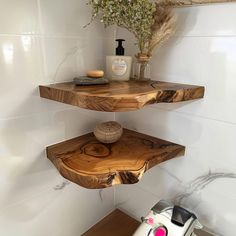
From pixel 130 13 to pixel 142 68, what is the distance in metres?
0.19

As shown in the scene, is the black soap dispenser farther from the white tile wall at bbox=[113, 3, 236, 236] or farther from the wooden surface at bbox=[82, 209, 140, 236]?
the wooden surface at bbox=[82, 209, 140, 236]

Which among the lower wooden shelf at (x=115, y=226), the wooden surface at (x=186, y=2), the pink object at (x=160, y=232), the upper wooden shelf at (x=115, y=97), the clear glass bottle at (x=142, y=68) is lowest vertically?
the lower wooden shelf at (x=115, y=226)

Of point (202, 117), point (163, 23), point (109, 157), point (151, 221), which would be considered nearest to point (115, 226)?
point (151, 221)

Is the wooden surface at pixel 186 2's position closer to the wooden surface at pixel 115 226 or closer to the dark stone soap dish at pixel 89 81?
the dark stone soap dish at pixel 89 81

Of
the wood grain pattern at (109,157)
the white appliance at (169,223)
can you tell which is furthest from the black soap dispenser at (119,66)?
the white appliance at (169,223)

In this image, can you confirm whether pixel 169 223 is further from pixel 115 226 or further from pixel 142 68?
pixel 142 68

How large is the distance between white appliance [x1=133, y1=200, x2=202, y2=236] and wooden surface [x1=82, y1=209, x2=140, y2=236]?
277mm

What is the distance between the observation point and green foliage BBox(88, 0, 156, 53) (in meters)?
0.58

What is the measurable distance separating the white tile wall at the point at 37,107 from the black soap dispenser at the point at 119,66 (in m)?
0.08

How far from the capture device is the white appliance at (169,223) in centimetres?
67

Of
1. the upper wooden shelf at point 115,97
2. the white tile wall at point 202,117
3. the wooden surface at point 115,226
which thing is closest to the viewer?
the upper wooden shelf at point 115,97

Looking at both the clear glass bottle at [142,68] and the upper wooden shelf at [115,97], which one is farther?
the clear glass bottle at [142,68]

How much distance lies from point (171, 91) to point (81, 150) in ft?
1.13

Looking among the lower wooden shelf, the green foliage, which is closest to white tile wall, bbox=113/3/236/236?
the green foliage
